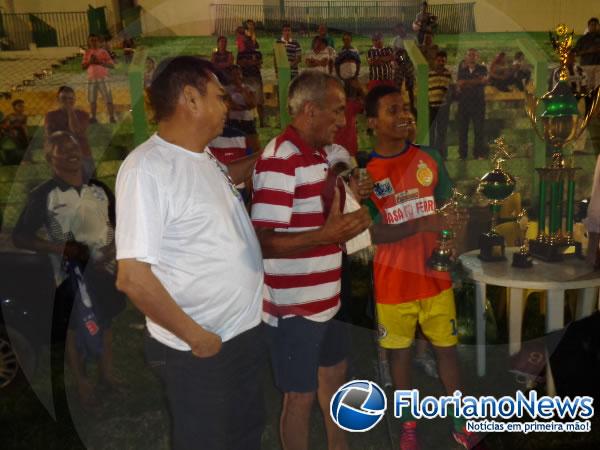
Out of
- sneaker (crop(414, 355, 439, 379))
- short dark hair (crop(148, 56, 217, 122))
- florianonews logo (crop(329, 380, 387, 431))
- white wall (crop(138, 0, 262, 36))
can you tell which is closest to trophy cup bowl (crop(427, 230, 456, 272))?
florianonews logo (crop(329, 380, 387, 431))

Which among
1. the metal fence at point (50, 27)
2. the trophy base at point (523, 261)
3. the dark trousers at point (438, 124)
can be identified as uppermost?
the metal fence at point (50, 27)

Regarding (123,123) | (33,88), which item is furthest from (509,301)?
(33,88)

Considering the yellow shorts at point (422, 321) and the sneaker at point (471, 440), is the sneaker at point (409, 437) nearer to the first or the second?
the sneaker at point (471, 440)

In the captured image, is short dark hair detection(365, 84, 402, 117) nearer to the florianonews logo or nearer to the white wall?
the florianonews logo

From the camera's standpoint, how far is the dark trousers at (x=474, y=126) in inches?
362

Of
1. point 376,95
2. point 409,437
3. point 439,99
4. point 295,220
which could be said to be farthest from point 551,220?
point 439,99

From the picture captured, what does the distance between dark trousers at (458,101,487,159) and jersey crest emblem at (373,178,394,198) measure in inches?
253

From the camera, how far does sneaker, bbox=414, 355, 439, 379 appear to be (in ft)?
13.6

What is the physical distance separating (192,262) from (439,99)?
7.42m

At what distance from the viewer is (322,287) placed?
2.74 metres

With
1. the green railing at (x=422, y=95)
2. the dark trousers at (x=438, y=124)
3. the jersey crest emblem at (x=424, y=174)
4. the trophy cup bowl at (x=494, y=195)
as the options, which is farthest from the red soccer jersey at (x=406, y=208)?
the dark trousers at (x=438, y=124)

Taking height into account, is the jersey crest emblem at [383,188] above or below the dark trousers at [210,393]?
above

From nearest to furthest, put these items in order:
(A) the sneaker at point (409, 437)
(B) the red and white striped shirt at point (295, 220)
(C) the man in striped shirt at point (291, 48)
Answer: (B) the red and white striped shirt at point (295, 220) < (A) the sneaker at point (409, 437) < (C) the man in striped shirt at point (291, 48)

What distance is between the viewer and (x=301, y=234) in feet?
8.49
